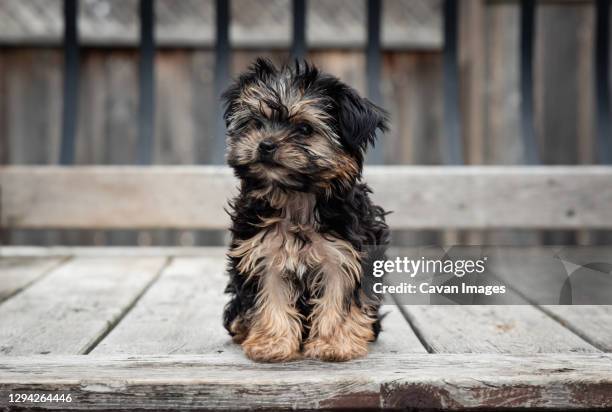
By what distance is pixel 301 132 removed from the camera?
2.44 metres

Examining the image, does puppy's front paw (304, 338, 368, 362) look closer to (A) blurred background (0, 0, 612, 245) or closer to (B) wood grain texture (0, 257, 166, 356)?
(B) wood grain texture (0, 257, 166, 356)

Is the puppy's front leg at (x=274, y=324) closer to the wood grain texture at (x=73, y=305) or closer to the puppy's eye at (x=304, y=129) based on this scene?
the puppy's eye at (x=304, y=129)

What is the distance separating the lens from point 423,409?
7.47 feet

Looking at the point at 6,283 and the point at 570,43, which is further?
the point at 570,43

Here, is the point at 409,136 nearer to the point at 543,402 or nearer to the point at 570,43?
the point at 570,43

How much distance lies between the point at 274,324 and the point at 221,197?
6.81ft

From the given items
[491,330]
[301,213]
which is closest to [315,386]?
[301,213]

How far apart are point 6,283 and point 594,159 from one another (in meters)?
4.78

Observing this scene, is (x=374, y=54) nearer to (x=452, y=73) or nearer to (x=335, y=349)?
(x=452, y=73)

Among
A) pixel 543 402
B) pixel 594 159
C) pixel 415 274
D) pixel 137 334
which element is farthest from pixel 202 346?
pixel 594 159

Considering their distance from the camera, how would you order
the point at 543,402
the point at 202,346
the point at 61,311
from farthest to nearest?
the point at 61,311
the point at 202,346
the point at 543,402

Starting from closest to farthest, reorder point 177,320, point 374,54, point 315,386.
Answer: point 315,386 → point 177,320 → point 374,54

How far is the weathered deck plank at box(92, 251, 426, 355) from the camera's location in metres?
2.64

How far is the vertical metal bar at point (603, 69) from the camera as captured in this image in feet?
15.0
